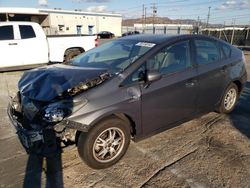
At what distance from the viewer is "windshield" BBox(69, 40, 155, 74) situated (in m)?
3.85

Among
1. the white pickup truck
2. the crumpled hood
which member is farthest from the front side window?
the white pickup truck

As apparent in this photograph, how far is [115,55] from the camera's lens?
4273mm

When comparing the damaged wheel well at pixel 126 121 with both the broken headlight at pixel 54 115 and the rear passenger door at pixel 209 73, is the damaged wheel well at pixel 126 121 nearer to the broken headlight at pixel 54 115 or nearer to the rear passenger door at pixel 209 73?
the broken headlight at pixel 54 115

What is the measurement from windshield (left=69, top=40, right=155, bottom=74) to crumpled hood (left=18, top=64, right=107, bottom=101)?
0.71ft

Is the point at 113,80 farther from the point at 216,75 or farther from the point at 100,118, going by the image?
the point at 216,75

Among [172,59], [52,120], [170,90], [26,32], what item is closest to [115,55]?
[172,59]

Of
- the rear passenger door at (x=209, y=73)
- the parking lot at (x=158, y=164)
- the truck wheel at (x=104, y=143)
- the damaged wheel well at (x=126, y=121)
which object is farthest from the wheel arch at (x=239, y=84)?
the truck wheel at (x=104, y=143)

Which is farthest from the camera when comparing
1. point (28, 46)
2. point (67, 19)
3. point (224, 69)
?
point (67, 19)

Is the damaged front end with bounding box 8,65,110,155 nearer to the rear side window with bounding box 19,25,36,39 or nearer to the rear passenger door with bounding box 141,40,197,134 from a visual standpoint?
the rear passenger door with bounding box 141,40,197,134

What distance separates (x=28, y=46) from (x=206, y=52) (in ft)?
25.3

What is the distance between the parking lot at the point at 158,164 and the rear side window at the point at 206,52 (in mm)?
1225

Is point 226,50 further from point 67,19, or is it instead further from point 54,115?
point 67,19

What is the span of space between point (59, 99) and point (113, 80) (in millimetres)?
717

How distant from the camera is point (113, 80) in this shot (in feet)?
11.4
